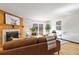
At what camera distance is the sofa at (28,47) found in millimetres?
2516

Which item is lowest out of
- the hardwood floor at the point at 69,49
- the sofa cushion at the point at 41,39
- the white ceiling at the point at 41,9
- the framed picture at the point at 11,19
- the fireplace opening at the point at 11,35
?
the hardwood floor at the point at 69,49

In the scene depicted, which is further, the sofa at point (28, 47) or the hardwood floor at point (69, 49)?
the hardwood floor at point (69, 49)

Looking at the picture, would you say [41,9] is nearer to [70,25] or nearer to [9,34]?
[70,25]

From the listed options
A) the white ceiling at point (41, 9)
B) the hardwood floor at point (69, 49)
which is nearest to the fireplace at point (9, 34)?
the white ceiling at point (41, 9)

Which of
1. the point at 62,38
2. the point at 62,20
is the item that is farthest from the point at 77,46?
the point at 62,20

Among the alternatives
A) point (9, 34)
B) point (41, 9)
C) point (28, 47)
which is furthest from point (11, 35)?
point (41, 9)

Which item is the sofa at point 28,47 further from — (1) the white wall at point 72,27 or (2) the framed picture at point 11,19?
(2) the framed picture at point 11,19

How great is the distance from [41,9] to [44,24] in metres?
0.32

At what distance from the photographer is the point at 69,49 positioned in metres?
2.79

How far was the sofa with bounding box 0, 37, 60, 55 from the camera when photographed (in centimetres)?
252

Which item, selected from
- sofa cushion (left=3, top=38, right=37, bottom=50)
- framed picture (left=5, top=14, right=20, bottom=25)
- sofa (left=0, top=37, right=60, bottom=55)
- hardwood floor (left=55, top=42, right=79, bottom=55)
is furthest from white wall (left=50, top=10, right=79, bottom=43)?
framed picture (left=5, top=14, right=20, bottom=25)

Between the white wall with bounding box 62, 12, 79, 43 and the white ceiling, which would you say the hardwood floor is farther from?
the white ceiling

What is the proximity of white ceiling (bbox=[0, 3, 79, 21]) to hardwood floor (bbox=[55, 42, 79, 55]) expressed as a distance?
654 mm

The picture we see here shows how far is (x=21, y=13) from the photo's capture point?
2.79 metres
